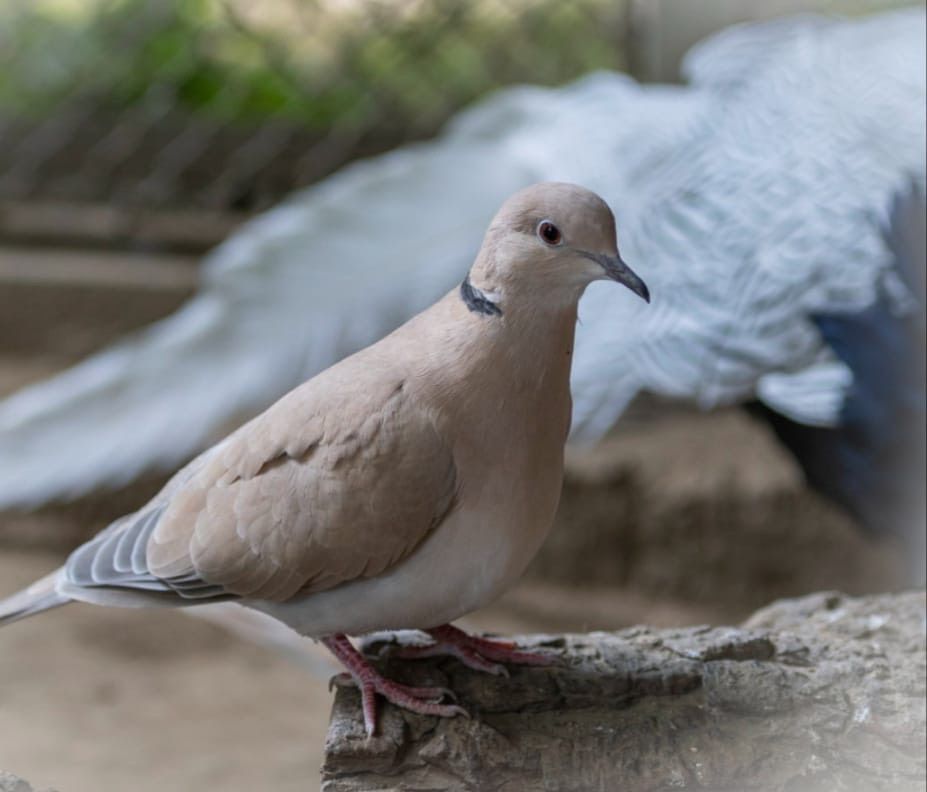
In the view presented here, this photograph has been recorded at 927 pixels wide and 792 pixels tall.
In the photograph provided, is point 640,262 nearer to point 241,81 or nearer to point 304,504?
point 304,504

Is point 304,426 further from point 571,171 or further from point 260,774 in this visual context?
point 571,171

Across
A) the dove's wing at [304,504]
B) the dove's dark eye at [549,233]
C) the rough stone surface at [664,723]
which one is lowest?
the rough stone surface at [664,723]

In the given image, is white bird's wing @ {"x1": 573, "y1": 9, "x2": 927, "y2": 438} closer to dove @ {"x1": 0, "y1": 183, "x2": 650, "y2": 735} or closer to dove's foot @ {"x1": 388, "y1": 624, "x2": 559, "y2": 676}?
dove's foot @ {"x1": 388, "y1": 624, "x2": 559, "y2": 676}

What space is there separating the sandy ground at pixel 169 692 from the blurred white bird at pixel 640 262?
580 millimetres

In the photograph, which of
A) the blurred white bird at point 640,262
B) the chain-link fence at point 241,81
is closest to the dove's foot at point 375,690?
the blurred white bird at point 640,262

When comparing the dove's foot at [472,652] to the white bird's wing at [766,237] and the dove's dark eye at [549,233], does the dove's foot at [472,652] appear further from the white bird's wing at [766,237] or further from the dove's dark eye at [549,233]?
the white bird's wing at [766,237]

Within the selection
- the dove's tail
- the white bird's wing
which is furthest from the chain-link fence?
the dove's tail

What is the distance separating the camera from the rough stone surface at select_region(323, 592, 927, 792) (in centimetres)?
140

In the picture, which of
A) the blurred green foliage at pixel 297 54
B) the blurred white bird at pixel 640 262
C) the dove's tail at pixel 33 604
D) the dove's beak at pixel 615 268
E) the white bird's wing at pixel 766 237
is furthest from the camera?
the blurred green foliage at pixel 297 54

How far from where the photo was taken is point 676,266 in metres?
2.59

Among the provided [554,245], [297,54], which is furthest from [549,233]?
[297,54]

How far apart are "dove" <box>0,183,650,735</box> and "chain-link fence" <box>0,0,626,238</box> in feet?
8.53

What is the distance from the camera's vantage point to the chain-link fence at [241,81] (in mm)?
3807

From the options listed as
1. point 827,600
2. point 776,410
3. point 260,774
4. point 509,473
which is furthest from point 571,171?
point 509,473
